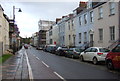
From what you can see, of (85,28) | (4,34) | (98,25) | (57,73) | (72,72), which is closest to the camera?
(57,73)

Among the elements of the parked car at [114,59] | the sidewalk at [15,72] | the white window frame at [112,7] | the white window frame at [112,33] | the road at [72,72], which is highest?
the white window frame at [112,7]

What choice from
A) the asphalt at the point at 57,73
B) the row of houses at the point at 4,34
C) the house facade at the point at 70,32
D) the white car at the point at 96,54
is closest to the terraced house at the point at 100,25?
the house facade at the point at 70,32

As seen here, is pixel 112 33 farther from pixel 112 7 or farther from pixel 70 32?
pixel 70 32

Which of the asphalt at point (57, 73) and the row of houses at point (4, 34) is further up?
the row of houses at point (4, 34)

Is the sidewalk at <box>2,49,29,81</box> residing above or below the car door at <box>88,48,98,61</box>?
below

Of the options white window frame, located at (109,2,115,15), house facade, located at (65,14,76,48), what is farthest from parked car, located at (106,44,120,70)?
house facade, located at (65,14,76,48)

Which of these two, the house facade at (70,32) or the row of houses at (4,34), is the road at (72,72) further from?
the house facade at (70,32)

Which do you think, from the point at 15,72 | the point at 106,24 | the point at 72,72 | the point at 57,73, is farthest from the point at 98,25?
the point at 15,72

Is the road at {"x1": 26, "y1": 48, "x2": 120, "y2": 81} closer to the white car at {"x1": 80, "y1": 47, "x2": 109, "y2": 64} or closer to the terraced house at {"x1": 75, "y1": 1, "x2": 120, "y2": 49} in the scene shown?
the white car at {"x1": 80, "y1": 47, "x2": 109, "y2": 64}

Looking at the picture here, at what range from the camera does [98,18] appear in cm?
2550

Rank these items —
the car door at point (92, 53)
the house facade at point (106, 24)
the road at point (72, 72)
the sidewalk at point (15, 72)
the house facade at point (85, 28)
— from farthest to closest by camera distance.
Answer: the house facade at point (85, 28), the house facade at point (106, 24), the car door at point (92, 53), the road at point (72, 72), the sidewalk at point (15, 72)

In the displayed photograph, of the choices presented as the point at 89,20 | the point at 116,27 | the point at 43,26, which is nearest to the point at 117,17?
the point at 116,27

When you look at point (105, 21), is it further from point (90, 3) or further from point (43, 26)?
point (43, 26)

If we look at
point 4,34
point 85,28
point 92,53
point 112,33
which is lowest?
point 92,53
